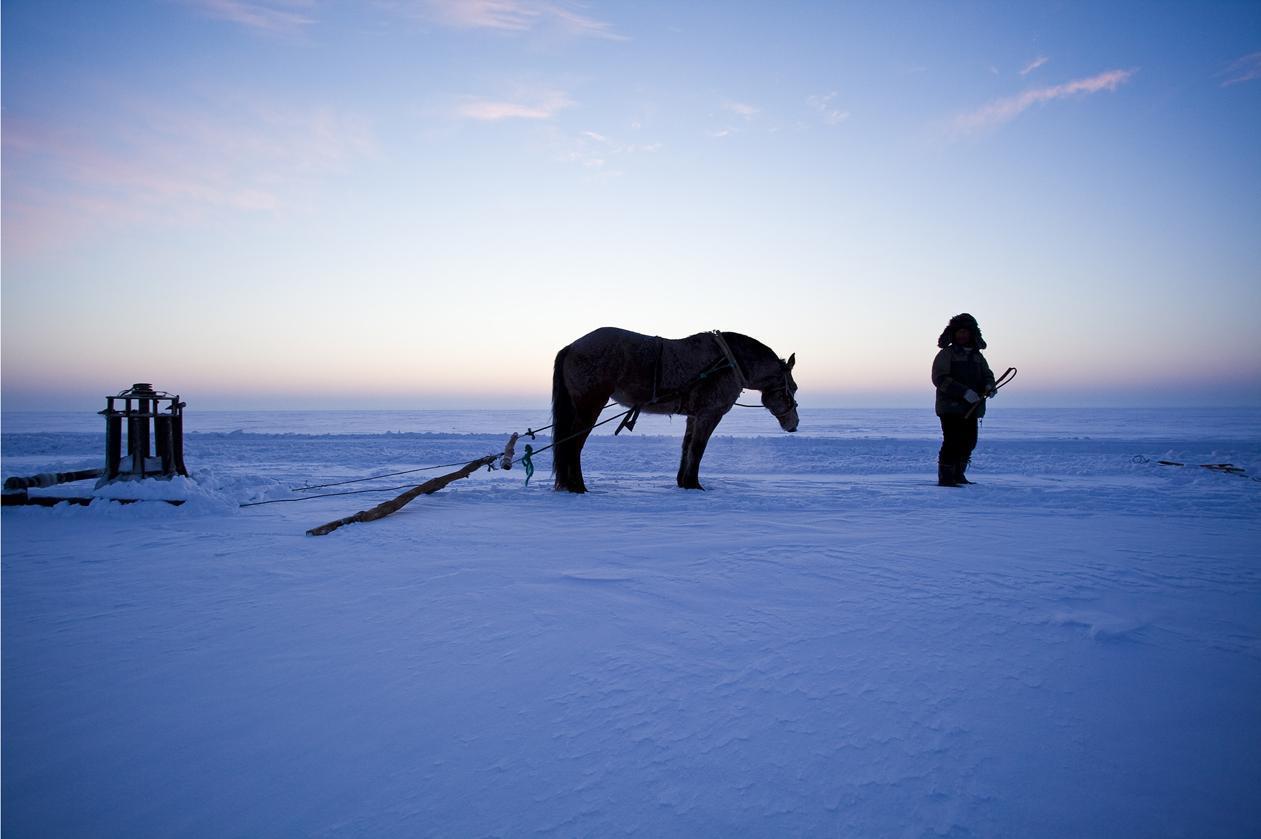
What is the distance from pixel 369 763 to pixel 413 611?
1046 millimetres

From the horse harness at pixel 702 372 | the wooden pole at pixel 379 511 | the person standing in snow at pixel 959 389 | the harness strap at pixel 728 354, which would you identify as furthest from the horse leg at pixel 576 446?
the person standing in snow at pixel 959 389

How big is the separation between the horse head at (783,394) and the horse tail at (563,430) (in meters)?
2.57

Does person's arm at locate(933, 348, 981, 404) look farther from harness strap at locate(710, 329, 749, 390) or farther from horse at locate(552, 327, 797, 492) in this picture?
harness strap at locate(710, 329, 749, 390)

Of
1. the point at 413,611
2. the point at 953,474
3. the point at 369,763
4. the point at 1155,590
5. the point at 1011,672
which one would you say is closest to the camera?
the point at 369,763

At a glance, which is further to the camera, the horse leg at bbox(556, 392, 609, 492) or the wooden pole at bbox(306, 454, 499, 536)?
the horse leg at bbox(556, 392, 609, 492)

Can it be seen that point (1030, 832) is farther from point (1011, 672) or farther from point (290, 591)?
point (290, 591)

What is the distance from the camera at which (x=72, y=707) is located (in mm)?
1633

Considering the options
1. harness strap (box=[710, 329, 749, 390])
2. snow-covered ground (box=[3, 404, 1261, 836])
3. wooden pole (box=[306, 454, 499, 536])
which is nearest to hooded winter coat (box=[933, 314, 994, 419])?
harness strap (box=[710, 329, 749, 390])

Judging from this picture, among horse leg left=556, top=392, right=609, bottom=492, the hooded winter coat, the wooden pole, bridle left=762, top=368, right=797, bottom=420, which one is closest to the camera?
the wooden pole

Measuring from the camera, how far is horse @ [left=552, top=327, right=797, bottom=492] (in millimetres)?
6301

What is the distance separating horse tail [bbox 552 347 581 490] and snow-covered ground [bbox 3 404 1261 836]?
2374 millimetres

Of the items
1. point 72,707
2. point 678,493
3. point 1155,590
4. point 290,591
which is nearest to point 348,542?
point 290,591

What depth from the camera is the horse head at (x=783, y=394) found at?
7.25 m

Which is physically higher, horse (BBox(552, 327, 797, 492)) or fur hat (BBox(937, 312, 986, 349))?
fur hat (BBox(937, 312, 986, 349))
